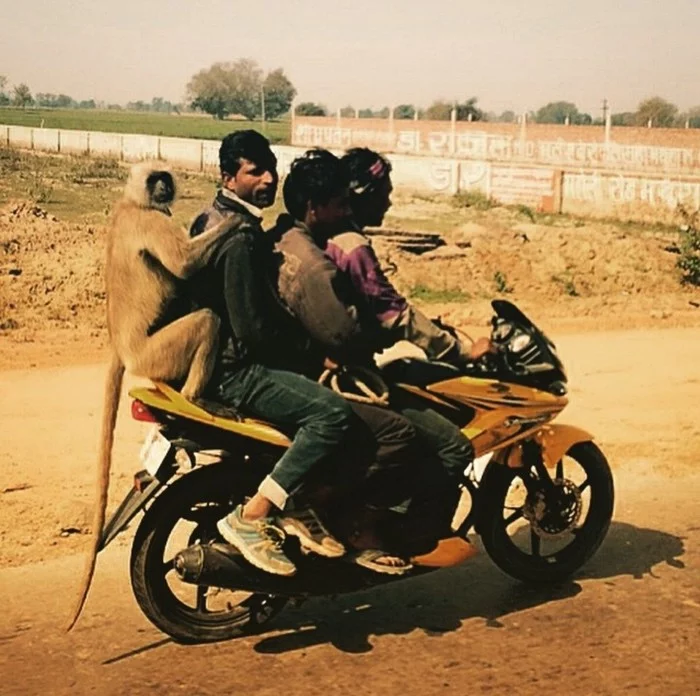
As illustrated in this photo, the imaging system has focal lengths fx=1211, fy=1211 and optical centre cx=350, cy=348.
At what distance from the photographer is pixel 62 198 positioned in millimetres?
28094

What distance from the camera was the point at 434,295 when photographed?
14.5m

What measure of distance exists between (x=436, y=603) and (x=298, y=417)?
128 centimetres

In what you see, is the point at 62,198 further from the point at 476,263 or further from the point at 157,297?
the point at 157,297

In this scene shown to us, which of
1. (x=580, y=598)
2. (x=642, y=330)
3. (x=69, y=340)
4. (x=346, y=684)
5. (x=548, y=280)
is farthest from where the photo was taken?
(x=548, y=280)

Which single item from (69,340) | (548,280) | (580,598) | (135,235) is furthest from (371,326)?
(548,280)

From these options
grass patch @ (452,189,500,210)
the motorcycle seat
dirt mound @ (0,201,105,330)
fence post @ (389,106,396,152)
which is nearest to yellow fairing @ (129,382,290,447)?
the motorcycle seat

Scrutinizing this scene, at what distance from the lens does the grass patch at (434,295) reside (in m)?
14.3

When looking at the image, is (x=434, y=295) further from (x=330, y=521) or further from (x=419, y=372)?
(x=330, y=521)

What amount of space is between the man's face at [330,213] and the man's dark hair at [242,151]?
27 cm

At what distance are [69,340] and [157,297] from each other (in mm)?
6885

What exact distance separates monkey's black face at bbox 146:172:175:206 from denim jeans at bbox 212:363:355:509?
0.81 metres

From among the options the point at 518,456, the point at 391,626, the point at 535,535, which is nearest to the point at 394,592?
the point at 391,626

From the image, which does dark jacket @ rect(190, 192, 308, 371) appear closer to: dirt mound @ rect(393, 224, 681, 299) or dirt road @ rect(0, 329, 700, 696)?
dirt road @ rect(0, 329, 700, 696)

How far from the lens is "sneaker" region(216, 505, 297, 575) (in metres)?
4.49
